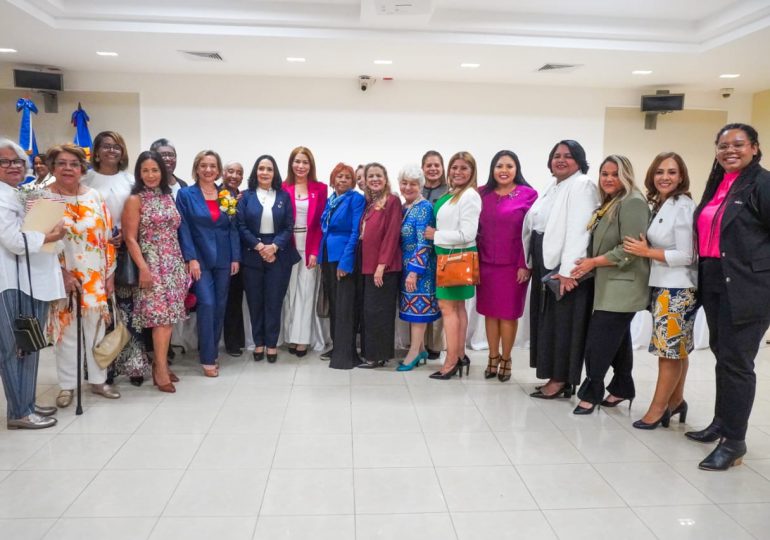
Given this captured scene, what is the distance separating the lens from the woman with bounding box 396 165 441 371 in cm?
387

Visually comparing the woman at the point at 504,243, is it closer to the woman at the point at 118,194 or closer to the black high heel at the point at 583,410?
the black high heel at the point at 583,410

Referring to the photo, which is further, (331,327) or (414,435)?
(331,327)

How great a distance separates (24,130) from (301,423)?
202 inches

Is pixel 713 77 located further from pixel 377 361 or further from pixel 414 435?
pixel 414 435

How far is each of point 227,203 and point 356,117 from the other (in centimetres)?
367

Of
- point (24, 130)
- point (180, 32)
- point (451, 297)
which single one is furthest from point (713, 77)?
point (24, 130)

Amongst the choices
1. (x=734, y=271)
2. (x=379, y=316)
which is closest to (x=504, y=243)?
(x=379, y=316)

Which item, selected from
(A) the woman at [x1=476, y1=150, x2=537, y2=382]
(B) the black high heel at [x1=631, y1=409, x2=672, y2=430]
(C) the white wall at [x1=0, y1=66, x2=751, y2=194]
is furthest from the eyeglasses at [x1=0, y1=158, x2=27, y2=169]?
(C) the white wall at [x1=0, y1=66, x2=751, y2=194]

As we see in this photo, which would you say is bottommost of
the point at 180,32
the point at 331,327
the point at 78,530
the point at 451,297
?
the point at 78,530

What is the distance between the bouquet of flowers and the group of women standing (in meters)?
0.02

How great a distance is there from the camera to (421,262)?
3.89 m

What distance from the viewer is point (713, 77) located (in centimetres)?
650

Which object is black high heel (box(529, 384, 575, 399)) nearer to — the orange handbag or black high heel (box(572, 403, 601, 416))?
black high heel (box(572, 403, 601, 416))

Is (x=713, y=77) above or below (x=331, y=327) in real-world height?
above
